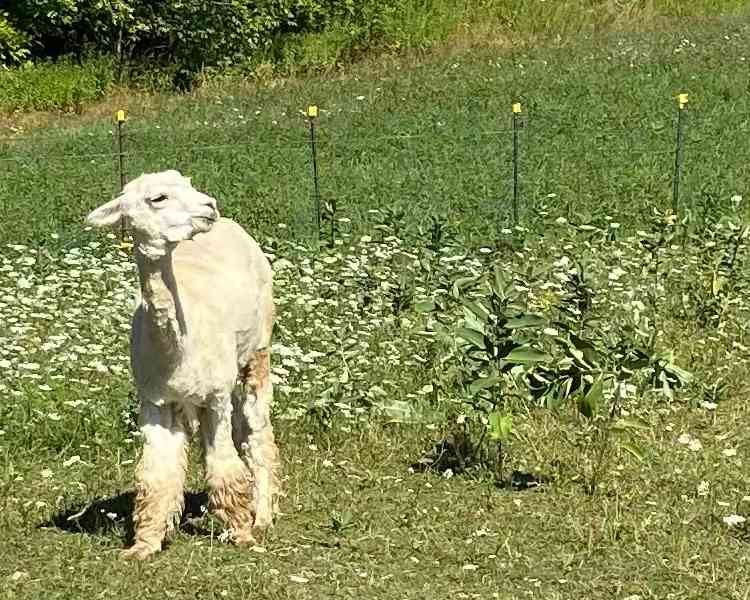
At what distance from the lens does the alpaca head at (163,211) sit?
6199 millimetres

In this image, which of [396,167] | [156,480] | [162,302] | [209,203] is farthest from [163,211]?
[396,167]

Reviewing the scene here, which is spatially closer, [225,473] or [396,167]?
[225,473]

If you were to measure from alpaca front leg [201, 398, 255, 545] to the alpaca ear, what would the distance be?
1035 mm

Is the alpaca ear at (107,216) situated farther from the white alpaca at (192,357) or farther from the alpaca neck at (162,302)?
the alpaca neck at (162,302)

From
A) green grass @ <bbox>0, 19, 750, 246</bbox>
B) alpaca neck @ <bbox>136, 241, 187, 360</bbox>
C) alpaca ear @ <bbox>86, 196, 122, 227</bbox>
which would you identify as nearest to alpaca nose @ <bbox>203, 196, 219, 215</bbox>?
alpaca neck @ <bbox>136, 241, 187, 360</bbox>

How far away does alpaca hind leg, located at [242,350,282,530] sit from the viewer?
7301 mm

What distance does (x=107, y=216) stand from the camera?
20.8 feet

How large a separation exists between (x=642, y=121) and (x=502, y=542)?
40.5 ft

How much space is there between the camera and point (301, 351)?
30.8 feet

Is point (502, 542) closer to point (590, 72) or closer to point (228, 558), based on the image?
point (228, 558)

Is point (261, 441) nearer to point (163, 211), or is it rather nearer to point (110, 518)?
point (110, 518)

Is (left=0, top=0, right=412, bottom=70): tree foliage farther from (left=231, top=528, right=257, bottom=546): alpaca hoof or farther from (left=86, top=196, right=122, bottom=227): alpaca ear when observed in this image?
(left=86, top=196, right=122, bottom=227): alpaca ear

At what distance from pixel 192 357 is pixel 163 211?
759 mm

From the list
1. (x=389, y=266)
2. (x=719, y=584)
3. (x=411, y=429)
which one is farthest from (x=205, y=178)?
(x=719, y=584)
